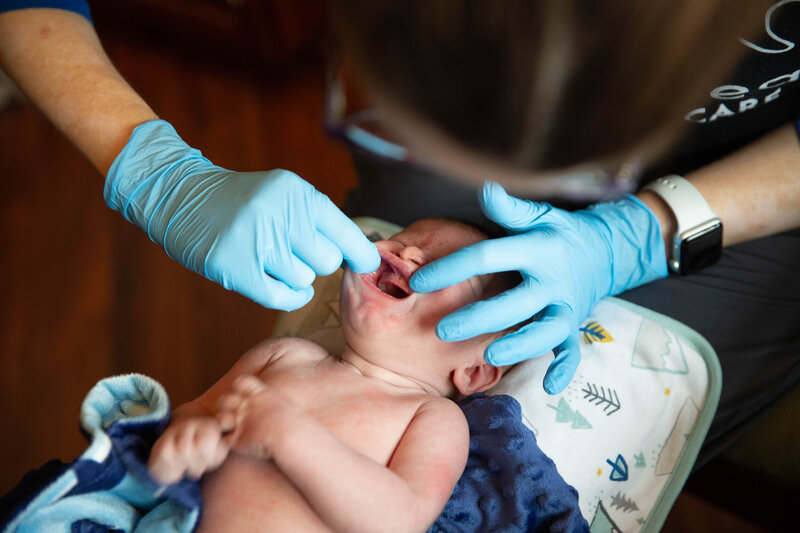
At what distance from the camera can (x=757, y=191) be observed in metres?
1.24

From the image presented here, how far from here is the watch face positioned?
120cm

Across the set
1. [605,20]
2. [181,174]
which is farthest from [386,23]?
[181,174]

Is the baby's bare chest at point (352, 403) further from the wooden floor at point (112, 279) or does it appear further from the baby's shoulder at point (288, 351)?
the wooden floor at point (112, 279)

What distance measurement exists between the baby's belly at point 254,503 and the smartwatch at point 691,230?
2.94 ft

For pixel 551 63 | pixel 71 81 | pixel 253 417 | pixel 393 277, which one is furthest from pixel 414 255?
pixel 71 81

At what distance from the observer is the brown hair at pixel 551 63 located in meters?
1.11

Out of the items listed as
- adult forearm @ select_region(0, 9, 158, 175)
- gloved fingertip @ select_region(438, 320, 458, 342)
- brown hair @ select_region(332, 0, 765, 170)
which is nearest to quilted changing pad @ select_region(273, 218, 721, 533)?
gloved fingertip @ select_region(438, 320, 458, 342)

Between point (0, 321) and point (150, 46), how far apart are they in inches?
68.5

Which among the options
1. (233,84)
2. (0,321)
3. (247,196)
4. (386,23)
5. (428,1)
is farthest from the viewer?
(233,84)

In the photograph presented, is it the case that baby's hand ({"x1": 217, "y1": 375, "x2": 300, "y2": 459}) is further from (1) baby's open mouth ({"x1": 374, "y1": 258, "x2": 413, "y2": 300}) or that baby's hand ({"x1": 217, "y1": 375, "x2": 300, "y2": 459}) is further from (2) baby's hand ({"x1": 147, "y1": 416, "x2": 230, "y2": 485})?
(1) baby's open mouth ({"x1": 374, "y1": 258, "x2": 413, "y2": 300})

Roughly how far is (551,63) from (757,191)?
52 centimetres

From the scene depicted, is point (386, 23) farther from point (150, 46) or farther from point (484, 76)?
point (150, 46)

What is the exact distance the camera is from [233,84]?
3117mm

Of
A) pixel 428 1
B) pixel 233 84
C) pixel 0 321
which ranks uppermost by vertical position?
pixel 428 1
